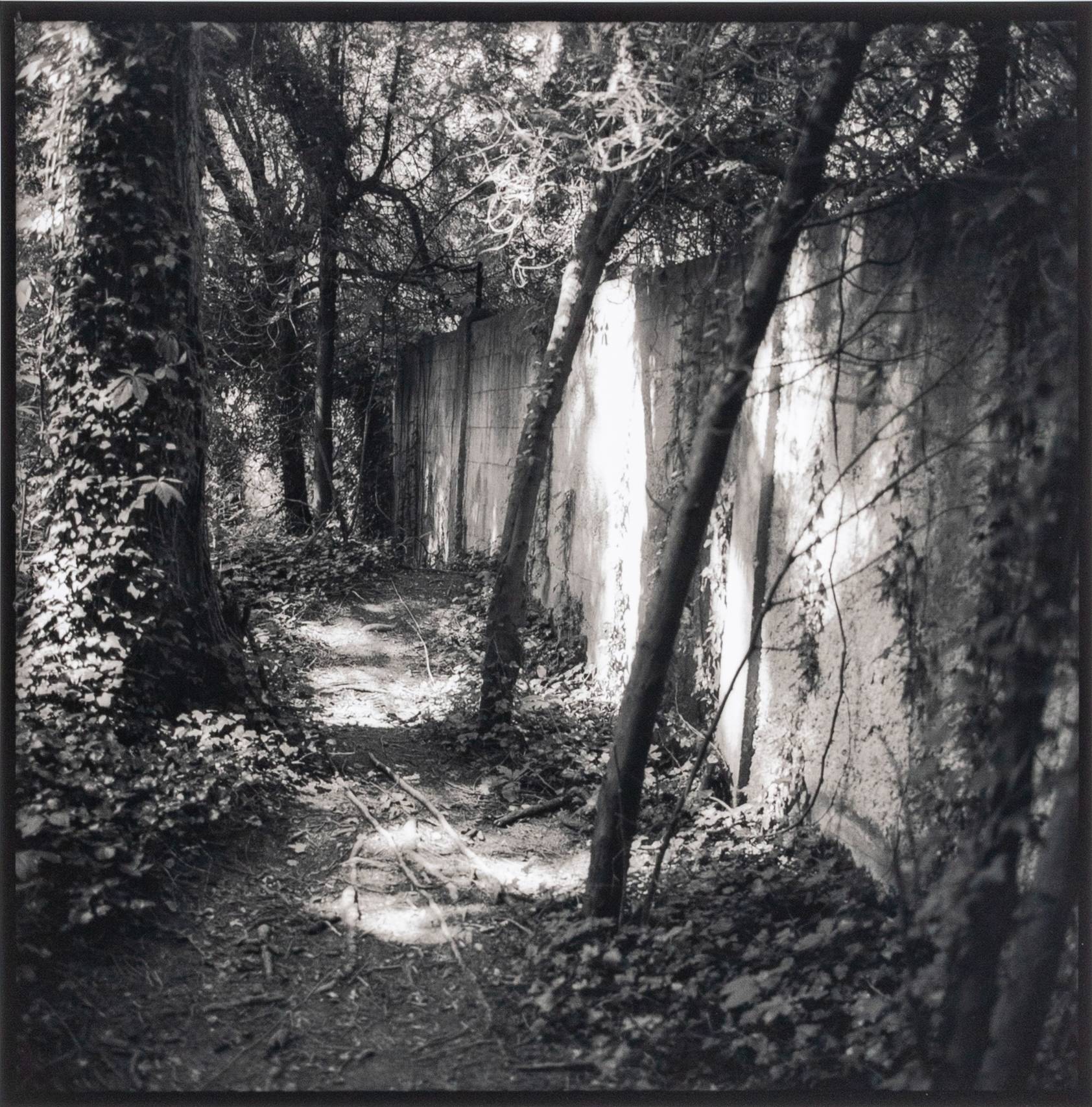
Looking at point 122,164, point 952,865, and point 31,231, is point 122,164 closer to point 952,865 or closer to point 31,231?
point 31,231

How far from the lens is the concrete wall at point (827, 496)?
298 cm

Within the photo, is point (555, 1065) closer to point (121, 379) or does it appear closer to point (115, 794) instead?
point (115, 794)

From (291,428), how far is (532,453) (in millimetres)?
5737

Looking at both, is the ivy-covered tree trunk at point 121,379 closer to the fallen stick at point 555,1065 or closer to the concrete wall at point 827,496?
the fallen stick at point 555,1065

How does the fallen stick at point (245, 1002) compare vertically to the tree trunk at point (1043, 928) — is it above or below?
below

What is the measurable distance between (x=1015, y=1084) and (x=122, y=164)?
4.48m

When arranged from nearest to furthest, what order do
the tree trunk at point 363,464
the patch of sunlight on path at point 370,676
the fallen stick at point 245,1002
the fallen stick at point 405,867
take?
1. the fallen stick at point 245,1002
2. the fallen stick at point 405,867
3. the patch of sunlight on path at point 370,676
4. the tree trunk at point 363,464

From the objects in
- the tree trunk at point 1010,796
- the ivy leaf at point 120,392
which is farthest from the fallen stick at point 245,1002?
the ivy leaf at point 120,392

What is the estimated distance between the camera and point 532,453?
541cm

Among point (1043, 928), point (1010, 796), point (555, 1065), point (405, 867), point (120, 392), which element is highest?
point (120, 392)

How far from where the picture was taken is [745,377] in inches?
122

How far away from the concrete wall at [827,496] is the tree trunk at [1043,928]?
0.56 m

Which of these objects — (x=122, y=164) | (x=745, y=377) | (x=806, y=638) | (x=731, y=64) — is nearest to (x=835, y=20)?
(x=731, y=64)

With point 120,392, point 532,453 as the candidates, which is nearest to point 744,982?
point 532,453
